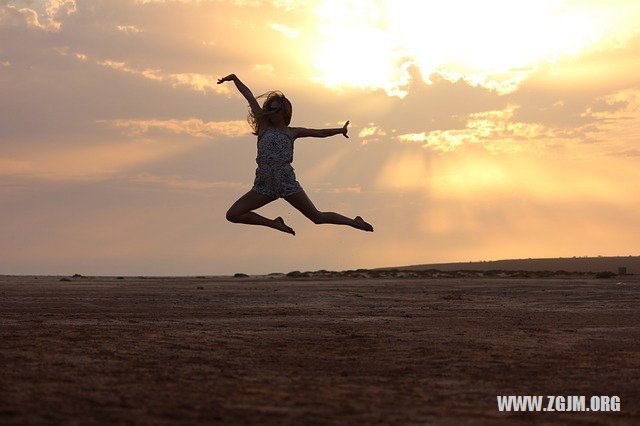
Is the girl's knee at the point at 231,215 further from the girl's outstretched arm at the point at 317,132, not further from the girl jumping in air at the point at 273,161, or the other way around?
the girl's outstretched arm at the point at 317,132

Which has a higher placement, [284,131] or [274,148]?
[284,131]

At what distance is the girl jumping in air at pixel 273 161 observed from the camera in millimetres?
12164

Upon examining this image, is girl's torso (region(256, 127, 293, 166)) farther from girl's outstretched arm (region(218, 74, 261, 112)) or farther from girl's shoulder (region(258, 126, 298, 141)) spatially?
girl's outstretched arm (region(218, 74, 261, 112))

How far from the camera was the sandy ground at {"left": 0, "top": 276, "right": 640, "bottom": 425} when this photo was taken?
6.77 meters

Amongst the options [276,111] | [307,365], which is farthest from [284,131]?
[307,365]

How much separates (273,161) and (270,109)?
0.80 m

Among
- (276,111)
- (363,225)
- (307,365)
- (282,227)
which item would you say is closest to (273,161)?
(276,111)

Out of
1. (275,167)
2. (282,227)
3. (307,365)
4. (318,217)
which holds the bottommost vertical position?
(307,365)

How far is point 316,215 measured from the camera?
41.2 ft

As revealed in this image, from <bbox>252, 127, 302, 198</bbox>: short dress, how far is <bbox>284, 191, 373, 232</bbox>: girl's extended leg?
15cm

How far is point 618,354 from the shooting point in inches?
422

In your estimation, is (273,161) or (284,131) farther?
(284,131)

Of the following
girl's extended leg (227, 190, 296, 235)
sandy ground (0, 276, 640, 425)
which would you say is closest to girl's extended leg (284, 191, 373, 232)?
girl's extended leg (227, 190, 296, 235)

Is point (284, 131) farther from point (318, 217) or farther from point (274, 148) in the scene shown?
point (318, 217)
